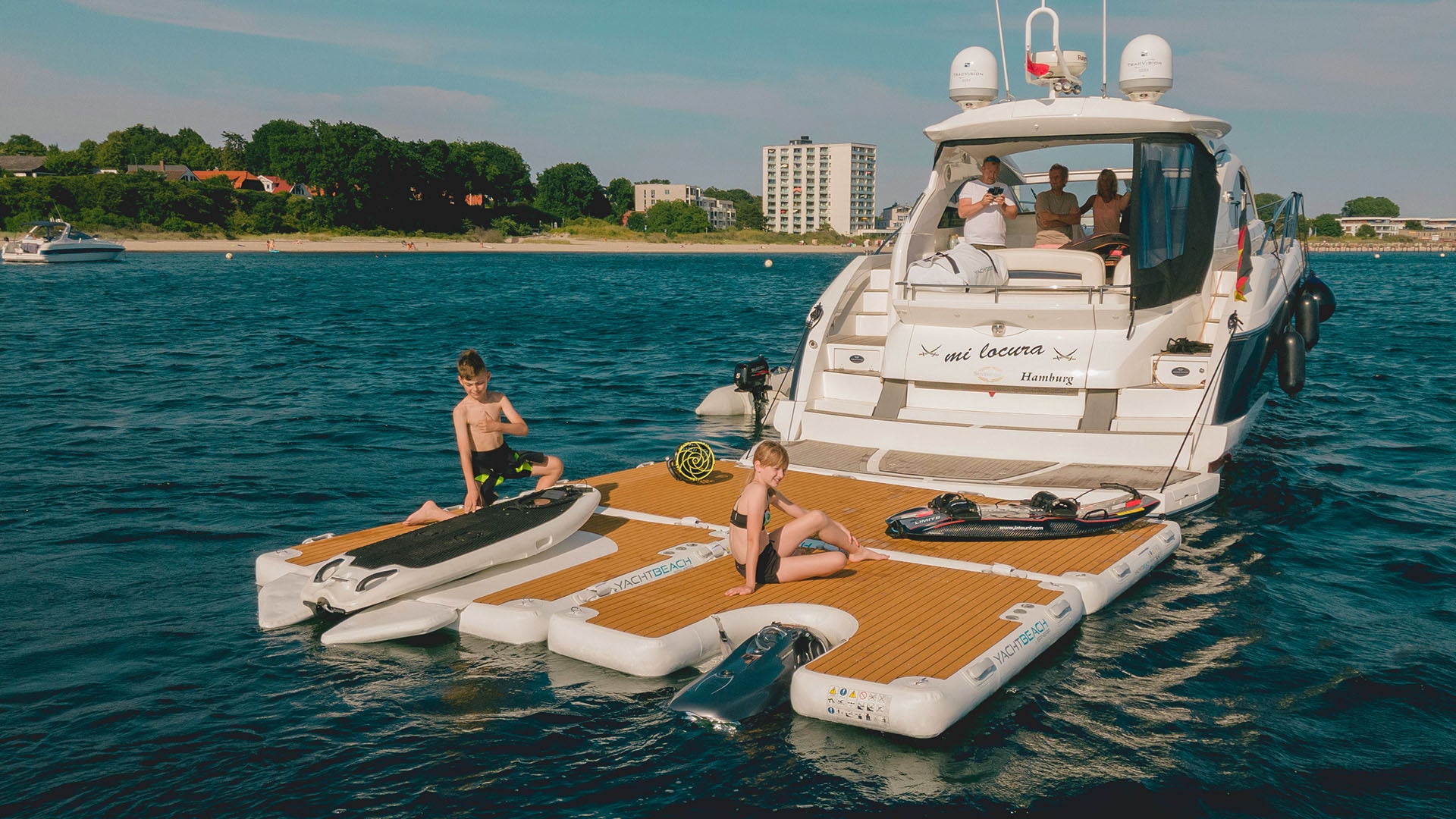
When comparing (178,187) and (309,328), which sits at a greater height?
(178,187)

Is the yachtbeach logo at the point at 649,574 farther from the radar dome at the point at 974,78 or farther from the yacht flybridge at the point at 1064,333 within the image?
the radar dome at the point at 974,78

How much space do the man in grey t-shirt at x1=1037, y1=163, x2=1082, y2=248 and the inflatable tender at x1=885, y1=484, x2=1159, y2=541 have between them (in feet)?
16.0

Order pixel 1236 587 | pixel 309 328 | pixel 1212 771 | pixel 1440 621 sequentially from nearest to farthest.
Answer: pixel 1212 771 → pixel 1440 621 → pixel 1236 587 → pixel 309 328

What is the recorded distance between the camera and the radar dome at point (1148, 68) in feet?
36.2

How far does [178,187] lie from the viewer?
95.5 meters

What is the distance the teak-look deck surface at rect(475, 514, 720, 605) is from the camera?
6.97m

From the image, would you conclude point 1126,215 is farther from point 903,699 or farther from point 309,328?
point 309,328

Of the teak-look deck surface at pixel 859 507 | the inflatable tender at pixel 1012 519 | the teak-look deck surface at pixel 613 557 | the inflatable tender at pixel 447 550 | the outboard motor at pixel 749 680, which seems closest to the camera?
the outboard motor at pixel 749 680

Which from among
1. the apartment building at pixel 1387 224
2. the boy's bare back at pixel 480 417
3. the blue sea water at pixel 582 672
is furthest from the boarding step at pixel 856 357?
the apartment building at pixel 1387 224

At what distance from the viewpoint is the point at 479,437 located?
8297 millimetres

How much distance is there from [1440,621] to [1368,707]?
1.96m

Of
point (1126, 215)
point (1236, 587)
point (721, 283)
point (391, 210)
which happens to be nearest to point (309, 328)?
point (1126, 215)

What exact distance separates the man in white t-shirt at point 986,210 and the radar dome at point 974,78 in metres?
0.71

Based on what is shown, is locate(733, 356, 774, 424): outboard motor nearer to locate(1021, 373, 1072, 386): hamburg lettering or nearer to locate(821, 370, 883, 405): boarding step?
locate(821, 370, 883, 405): boarding step
